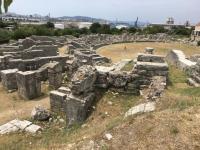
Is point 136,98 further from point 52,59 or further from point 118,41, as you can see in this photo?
point 118,41

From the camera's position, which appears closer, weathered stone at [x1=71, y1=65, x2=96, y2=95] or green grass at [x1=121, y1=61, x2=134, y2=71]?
weathered stone at [x1=71, y1=65, x2=96, y2=95]

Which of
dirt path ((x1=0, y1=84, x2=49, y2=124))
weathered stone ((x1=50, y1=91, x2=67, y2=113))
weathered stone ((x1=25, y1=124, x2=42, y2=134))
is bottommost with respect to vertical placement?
dirt path ((x1=0, y1=84, x2=49, y2=124))

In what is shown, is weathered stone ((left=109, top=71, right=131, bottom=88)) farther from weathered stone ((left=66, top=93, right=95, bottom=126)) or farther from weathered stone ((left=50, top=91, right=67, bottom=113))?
weathered stone ((left=50, top=91, right=67, bottom=113))

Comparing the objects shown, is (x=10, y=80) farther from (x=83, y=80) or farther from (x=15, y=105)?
(x=83, y=80)

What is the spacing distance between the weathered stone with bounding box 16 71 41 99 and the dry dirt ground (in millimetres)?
4392

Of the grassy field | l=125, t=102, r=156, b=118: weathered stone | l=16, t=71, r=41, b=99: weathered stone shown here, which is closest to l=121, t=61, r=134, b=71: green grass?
l=125, t=102, r=156, b=118: weathered stone

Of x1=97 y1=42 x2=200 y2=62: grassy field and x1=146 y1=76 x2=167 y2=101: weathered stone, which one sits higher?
x1=146 y1=76 x2=167 y2=101: weathered stone

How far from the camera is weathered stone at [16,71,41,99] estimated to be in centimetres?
1551

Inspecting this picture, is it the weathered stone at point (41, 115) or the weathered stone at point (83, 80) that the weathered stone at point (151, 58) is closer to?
the weathered stone at point (83, 80)

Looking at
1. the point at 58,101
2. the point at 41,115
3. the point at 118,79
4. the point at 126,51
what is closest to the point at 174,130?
the point at 118,79

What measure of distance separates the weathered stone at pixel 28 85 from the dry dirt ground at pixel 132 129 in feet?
14.4

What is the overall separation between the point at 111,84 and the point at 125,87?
57 cm

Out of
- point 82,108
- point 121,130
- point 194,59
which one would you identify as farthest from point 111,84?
point 194,59

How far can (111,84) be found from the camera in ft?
37.4
